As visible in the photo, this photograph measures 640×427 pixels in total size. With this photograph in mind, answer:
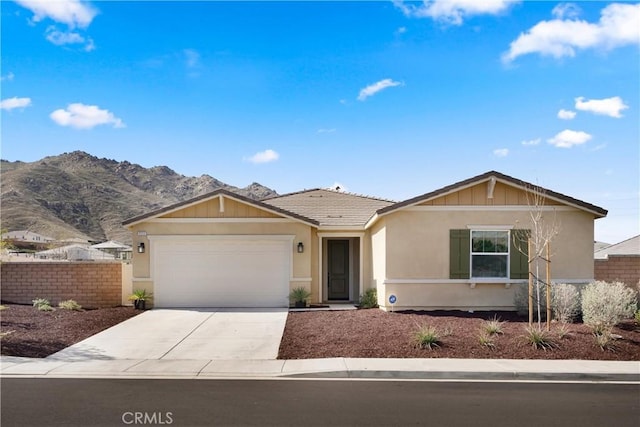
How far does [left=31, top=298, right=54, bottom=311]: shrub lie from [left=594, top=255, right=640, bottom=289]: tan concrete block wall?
54.9 feet

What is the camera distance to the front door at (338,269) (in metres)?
19.5

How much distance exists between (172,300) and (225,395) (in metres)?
9.93

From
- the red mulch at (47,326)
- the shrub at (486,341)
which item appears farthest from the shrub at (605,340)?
the red mulch at (47,326)

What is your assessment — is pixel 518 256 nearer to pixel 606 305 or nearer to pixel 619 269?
pixel 606 305

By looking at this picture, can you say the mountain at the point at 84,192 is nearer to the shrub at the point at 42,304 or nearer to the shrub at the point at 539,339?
the shrub at the point at 42,304

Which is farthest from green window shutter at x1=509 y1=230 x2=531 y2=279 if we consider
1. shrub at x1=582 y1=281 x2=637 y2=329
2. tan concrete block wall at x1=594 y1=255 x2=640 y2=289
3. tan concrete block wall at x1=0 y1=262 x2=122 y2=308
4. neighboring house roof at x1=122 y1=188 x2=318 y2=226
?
tan concrete block wall at x1=0 y1=262 x2=122 y2=308

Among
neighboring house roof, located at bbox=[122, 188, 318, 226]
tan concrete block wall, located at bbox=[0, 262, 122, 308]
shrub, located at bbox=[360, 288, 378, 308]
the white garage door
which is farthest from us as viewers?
tan concrete block wall, located at bbox=[0, 262, 122, 308]

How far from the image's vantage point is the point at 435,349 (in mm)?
11039

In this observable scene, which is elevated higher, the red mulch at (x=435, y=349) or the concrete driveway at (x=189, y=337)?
the red mulch at (x=435, y=349)

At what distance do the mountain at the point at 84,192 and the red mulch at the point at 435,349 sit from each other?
5830 cm

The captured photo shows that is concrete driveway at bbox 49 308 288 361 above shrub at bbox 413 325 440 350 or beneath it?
beneath

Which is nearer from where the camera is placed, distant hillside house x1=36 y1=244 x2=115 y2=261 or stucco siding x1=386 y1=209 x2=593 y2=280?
stucco siding x1=386 y1=209 x2=593 y2=280

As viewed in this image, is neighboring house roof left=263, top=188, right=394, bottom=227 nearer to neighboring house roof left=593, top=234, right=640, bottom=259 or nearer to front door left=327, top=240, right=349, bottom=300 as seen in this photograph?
front door left=327, top=240, right=349, bottom=300

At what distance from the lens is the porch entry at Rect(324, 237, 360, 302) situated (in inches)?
765
